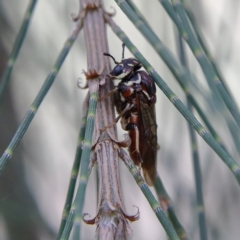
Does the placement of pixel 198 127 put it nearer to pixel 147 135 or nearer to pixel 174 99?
pixel 174 99

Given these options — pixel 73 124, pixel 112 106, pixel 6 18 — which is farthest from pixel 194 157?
pixel 6 18

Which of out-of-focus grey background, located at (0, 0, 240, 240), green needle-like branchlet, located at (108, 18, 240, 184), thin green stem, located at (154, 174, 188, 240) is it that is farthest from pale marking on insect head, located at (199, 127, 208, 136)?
out-of-focus grey background, located at (0, 0, 240, 240)

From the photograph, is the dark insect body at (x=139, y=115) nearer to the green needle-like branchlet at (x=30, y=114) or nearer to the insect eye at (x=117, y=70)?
the insect eye at (x=117, y=70)

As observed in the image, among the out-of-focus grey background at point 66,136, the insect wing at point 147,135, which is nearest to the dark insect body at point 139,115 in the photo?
the insect wing at point 147,135

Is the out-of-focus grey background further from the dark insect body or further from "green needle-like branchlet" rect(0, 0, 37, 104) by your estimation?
"green needle-like branchlet" rect(0, 0, 37, 104)

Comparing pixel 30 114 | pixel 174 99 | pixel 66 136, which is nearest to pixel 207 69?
pixel 174 99

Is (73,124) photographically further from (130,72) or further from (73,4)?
(130,72)
